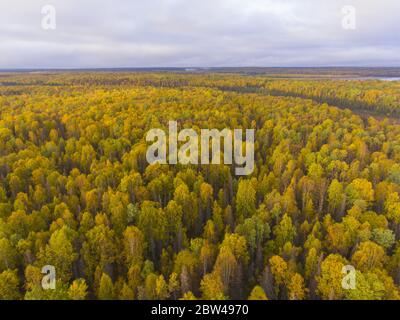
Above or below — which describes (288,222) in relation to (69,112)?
below

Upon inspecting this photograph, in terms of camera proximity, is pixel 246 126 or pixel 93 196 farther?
pixel 246 126
